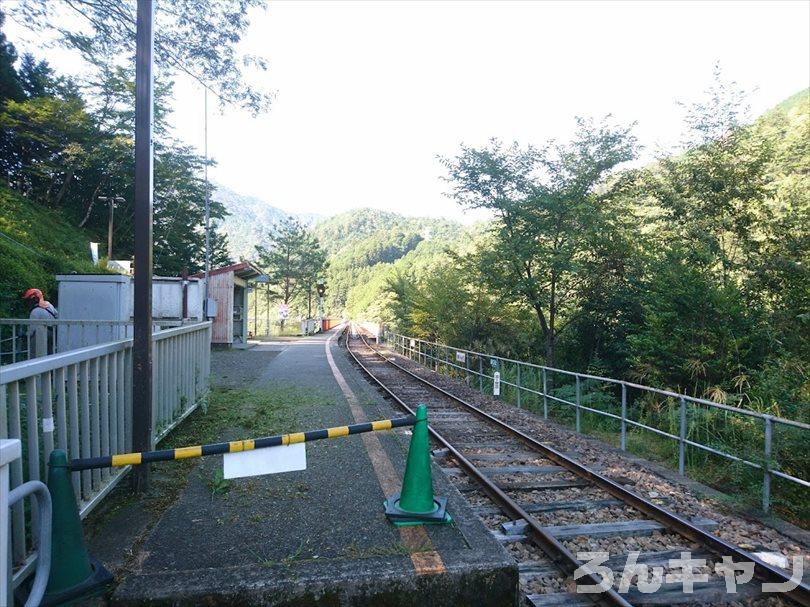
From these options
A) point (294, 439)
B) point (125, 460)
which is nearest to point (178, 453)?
point (125, 460)

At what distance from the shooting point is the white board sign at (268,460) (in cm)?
347

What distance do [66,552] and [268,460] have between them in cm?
117

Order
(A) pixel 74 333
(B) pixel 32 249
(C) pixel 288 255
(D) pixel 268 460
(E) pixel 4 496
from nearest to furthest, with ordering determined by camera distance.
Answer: (E) pixel 4 496 → (D) pixel 268 460 → (A) pixel 74 333 → (B) pixel 32 249 → (C) pixel 288 255

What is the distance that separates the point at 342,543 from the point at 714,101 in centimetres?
1521

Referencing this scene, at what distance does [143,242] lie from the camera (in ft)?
14.3

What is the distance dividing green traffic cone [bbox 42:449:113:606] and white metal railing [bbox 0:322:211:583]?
0.15 meters

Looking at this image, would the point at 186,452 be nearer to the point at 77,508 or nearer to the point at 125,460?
the point at 125,460

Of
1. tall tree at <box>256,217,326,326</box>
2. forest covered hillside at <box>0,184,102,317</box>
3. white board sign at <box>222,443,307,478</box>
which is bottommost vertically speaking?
white board sign at <box>222,443,307,478</box>

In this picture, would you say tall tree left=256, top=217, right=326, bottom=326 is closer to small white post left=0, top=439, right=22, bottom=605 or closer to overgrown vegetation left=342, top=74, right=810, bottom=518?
overgrown vegetation left=342, top=74, right=810, bottom=518

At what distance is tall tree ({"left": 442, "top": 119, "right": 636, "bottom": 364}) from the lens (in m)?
14.6

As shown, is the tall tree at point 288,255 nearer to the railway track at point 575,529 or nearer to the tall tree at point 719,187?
the tall tree at point 719,187

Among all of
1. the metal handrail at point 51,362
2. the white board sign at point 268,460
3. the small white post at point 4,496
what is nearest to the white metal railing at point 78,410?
the metal handrail at point 51,362

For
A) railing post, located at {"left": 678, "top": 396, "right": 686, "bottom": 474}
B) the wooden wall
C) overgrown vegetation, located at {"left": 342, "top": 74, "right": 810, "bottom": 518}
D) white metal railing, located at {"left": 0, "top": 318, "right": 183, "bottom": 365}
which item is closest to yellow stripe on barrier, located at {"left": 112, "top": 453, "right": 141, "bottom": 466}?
railing post, located at {"left": 678, "top": 396, "right": 686, "bottom": 474}

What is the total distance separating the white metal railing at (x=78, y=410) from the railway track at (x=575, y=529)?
3070 mm
